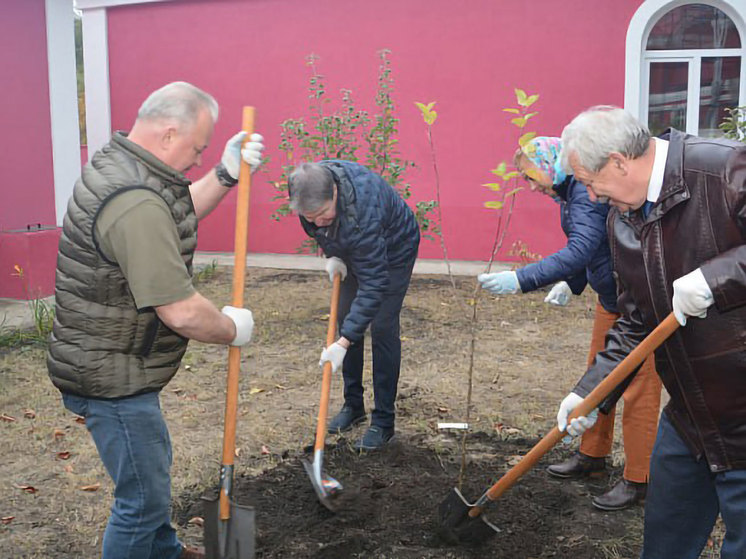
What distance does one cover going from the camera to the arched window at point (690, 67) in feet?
29.1

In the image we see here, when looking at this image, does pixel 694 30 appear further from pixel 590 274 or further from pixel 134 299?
pixel 134 299

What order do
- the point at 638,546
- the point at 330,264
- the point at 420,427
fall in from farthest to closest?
the point at 420,427
the point at 330,264
the point at 638,546

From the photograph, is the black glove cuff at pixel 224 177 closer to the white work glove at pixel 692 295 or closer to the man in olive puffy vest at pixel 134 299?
the man in olive puffy vest at pixel 134 299

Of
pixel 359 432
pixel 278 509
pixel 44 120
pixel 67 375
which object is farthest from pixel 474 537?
pixel 44 120

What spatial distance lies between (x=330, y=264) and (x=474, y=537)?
1663 millimetres

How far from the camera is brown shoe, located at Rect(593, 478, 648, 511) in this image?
3.52 m

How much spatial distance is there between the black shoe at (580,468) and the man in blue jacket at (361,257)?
3.07 feet

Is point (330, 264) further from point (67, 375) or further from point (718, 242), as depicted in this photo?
point (718, 242)

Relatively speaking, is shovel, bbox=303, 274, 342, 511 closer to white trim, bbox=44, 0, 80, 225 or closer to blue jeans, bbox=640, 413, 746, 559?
blue jeans, bbox=640, 413, 746, 559

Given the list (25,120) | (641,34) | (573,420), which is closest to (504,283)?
(573,420)

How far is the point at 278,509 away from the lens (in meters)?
3.58

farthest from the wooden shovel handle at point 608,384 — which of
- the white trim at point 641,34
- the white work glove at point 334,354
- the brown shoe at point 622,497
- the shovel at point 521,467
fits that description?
the white trim at point 641,34

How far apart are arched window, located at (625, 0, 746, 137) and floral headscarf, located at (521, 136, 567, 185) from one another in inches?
231

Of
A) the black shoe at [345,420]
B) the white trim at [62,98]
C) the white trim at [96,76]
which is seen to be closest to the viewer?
the black shoe at [345,420]
